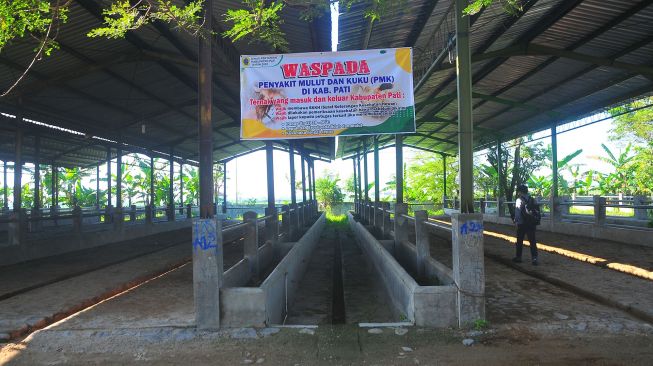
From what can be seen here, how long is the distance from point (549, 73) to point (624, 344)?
38.0ft

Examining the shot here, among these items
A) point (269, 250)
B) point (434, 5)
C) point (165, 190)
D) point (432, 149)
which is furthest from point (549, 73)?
point (165, 190)

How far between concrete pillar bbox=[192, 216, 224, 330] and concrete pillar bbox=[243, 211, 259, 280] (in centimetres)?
265

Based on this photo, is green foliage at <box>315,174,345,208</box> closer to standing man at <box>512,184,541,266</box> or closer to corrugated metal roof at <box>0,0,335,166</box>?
corrugated metal roof at <box>0,0,335,166</box>

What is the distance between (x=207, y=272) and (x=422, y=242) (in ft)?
13.7

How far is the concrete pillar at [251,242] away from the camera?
25.9 ft

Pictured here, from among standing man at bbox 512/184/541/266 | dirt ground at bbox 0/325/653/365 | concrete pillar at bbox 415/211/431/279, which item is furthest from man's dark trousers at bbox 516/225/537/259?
dirt ground at bbox 0/325/653/365

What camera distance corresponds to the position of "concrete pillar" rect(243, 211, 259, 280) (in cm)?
790

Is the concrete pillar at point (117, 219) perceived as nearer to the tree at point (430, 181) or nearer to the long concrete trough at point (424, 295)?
the long concrete trough at point (424, 295)

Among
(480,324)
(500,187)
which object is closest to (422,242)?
(480,324)

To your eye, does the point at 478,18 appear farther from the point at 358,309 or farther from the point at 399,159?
the point at 358,309

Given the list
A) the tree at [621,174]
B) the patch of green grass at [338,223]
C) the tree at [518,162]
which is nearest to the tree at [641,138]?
the tree at [621,174]

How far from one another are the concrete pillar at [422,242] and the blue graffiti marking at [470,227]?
7.88ft

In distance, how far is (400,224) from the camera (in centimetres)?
1058

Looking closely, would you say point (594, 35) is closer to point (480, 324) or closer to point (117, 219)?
point (480, 324)
